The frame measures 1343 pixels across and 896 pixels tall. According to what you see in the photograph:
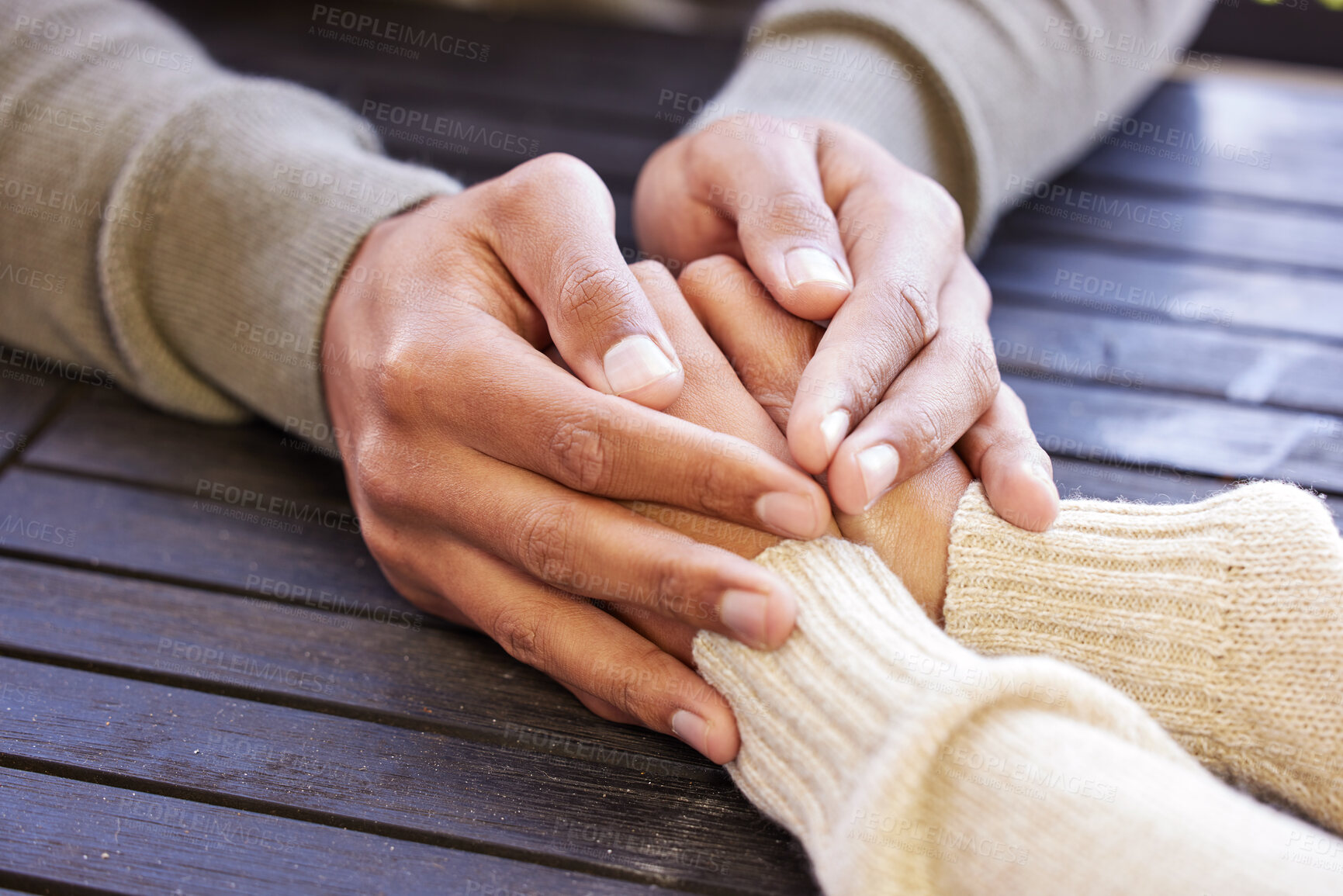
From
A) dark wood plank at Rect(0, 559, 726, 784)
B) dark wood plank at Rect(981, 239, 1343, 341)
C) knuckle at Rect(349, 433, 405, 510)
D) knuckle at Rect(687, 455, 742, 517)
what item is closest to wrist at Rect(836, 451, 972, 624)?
knuckle at Rect(687, 455, 742, 517)

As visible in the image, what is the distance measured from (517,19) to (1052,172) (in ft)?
3.49

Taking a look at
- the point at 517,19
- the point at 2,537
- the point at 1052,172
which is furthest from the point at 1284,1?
the point at 2,537

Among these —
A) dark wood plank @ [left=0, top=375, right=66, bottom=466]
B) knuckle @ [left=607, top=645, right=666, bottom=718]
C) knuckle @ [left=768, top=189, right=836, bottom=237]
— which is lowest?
dark wood plank @ [left=0, top=375, right=66, bottom=466]

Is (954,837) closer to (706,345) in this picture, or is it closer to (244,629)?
(706,345)

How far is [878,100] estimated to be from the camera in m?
1.22

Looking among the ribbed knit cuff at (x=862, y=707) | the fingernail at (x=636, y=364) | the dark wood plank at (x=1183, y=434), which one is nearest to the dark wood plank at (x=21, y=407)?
the fingernail at (x=636, y=364)

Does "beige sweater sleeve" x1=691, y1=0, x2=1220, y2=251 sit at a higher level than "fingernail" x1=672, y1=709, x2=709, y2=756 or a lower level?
higher

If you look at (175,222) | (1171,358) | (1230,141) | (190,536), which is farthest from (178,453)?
(1230,141)

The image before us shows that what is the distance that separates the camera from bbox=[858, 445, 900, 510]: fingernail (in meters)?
0.71

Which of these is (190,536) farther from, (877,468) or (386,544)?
(877,468)

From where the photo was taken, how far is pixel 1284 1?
1.95 meters

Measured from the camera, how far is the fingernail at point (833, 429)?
71cm

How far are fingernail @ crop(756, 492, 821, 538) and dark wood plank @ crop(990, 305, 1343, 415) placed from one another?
536 mm

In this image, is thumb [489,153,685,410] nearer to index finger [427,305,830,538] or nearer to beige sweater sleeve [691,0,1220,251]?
index finger [427,305,830,538]
